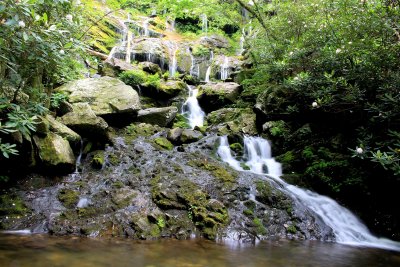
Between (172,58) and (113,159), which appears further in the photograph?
(172,58)

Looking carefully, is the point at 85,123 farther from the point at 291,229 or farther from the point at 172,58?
the point at 172,58

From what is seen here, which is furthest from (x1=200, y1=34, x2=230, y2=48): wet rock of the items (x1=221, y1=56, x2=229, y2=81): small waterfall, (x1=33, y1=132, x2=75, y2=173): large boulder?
(x1=33, y1=132, x2=75, y2=173): large boulder

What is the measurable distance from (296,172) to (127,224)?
17.2ft

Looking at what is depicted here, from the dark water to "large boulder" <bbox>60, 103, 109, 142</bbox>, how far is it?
369 cm

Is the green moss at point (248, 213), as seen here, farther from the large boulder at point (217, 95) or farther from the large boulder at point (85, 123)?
the large boulder at point (217, 95)

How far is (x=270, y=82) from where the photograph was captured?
11945 mm

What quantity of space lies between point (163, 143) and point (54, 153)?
3354 mm

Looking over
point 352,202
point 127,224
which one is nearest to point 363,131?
point 352,202

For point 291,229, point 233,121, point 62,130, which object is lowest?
point 291,229

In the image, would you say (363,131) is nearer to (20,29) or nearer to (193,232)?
(193,232)

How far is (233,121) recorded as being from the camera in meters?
11.0

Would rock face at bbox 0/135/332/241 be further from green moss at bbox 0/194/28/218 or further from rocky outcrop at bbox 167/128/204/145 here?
rocky outcrop at bbox 167/128/204/145

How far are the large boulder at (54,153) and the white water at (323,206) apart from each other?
4380 mm

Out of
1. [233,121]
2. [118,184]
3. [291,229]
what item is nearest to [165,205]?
[118,184]
